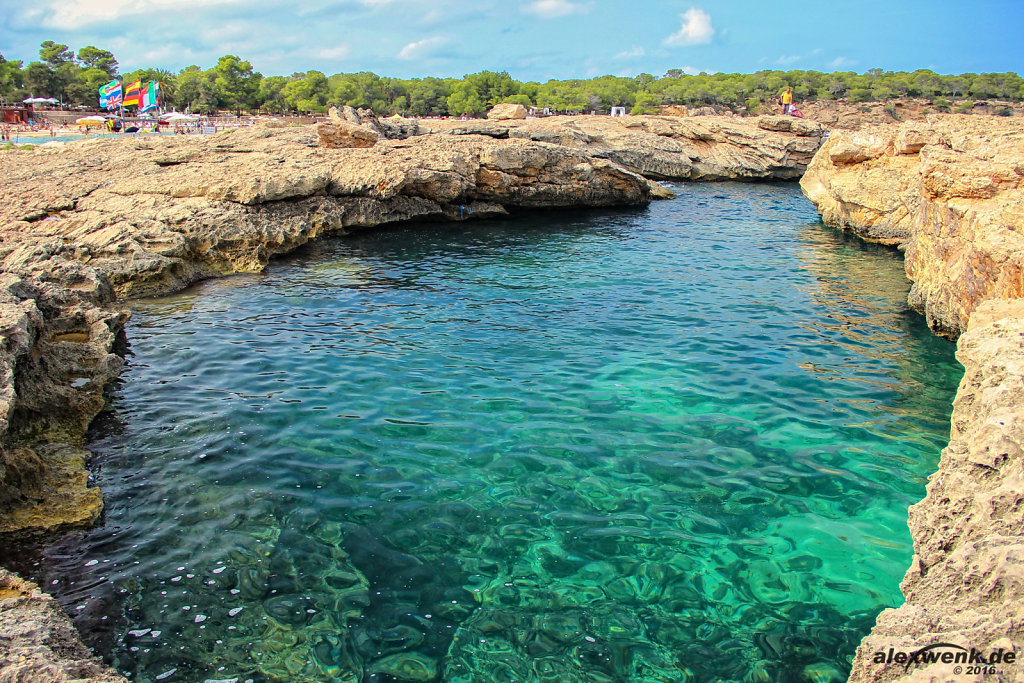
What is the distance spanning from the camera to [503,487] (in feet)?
18.5

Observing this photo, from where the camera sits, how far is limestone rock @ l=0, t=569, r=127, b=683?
2.79 meters

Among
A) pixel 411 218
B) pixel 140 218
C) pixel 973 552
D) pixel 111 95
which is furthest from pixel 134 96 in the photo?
pixel 973 552

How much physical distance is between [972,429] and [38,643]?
5.76 metres

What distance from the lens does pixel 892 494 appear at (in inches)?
221

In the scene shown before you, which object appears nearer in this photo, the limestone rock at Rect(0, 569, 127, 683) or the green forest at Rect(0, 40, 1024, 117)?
the limestone rock at Rect(0, 569, 127, 683)

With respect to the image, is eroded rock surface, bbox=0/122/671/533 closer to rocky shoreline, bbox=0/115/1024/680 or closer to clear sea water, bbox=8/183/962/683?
rocky shoreline, bbox=0/115/1024/680

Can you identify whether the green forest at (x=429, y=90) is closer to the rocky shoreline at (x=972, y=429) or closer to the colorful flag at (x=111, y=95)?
the colorful flag at (x=111, y=95)

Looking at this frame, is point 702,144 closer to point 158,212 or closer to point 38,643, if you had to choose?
point 158,212

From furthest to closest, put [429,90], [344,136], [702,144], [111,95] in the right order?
[429,90]
[111,95]
[702,144]
[344,136]

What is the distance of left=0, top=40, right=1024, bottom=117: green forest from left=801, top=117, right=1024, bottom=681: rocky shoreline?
6937 cm

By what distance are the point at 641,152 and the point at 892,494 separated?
28.8 meters

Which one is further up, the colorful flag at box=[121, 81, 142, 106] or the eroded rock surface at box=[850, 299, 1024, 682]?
the colorful flag at box=[121, 81, 142, 106]

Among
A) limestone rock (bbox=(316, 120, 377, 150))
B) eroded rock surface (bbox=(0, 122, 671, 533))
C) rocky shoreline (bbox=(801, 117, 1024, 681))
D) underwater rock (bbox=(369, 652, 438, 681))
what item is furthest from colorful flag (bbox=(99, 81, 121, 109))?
underwater rock (bbox=(369, 652, 438, 681))

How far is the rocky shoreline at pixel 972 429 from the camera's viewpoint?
278 cm
